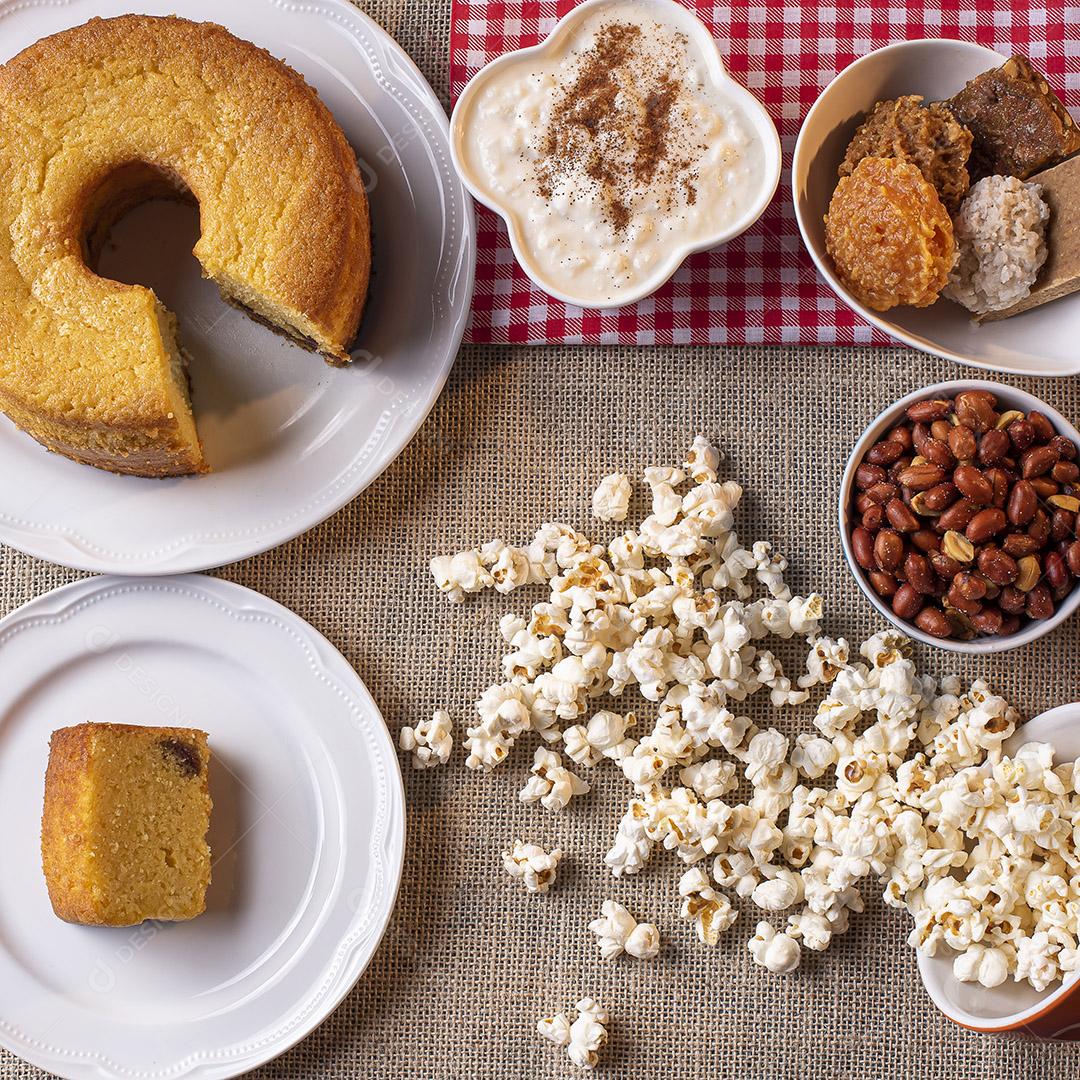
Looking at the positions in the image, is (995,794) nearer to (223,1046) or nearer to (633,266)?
(633,266)

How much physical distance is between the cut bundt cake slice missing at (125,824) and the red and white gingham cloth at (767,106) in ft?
3.74

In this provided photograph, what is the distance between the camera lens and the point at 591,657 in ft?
6.97

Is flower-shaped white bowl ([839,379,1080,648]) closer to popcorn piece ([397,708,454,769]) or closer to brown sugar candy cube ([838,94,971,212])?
brown sugar candy cube ([838,94,971,212])

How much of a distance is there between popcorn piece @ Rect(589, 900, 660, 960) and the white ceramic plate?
1.08 m

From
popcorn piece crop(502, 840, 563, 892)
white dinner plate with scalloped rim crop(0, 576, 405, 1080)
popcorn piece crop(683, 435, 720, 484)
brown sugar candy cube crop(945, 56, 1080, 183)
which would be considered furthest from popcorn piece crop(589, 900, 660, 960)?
brown sugar candy cube crop(945, 56, 1080, 183)

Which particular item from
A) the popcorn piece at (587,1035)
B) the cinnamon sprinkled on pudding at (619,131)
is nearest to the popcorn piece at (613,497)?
the cinnamon sprinkled on pudding at (619,131)

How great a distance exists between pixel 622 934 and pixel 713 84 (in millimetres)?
1782

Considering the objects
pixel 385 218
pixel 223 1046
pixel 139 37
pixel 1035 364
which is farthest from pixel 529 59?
pixel 223 1046

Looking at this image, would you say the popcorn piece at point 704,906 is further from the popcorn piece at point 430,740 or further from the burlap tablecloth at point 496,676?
the popcorn piece at point 430,740

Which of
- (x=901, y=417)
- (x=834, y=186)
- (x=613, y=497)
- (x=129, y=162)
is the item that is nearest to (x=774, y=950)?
(x=613, y=497)

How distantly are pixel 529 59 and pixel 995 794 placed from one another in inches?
70.4

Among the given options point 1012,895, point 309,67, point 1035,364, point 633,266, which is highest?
point 309,67

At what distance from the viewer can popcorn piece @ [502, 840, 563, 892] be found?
217cm

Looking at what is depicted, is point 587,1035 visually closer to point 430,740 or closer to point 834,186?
point 430,740
